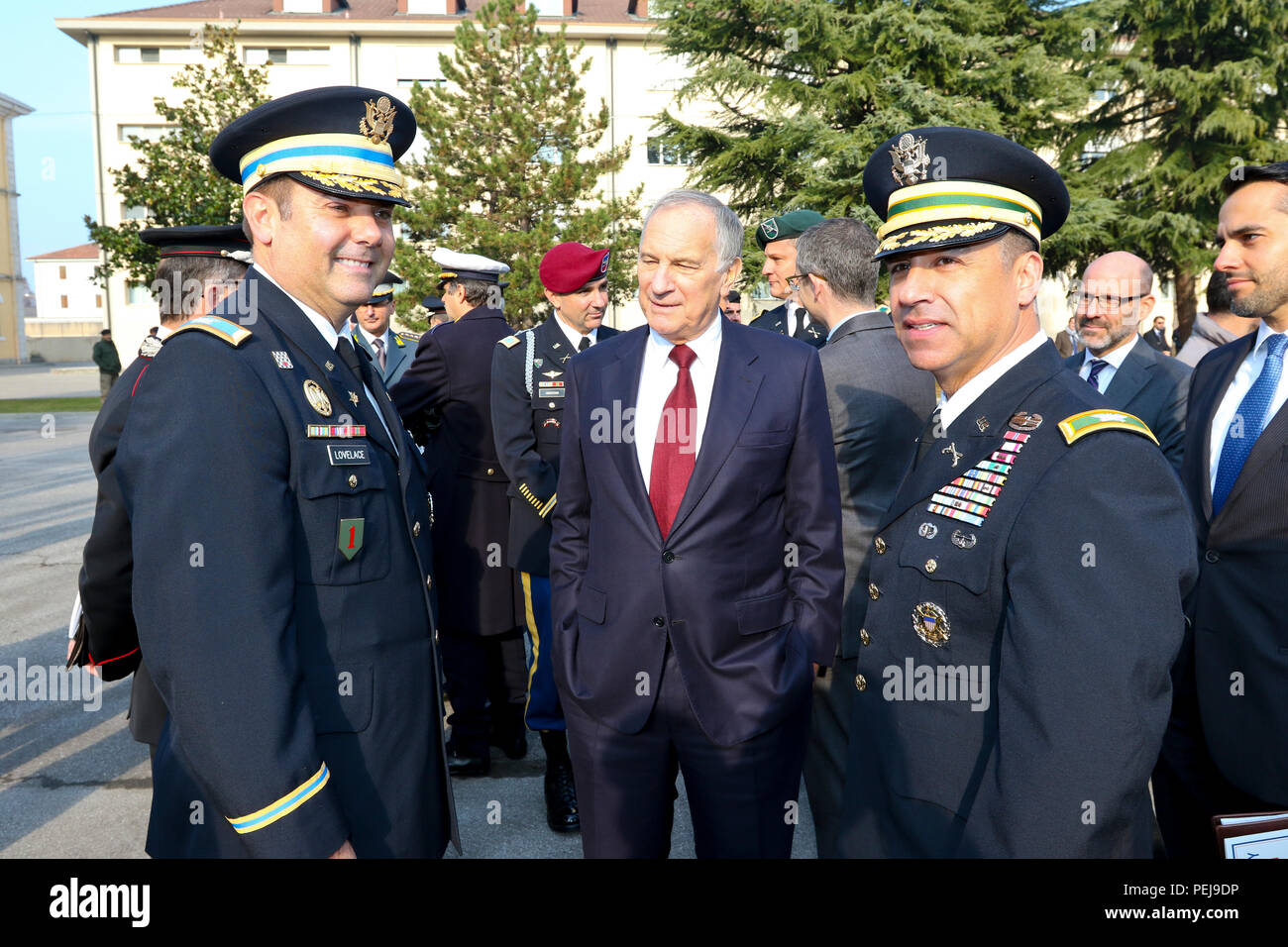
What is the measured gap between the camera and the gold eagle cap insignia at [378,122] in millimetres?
2170

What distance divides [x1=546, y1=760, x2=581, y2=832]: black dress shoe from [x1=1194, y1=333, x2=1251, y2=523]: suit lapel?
8.95 ft

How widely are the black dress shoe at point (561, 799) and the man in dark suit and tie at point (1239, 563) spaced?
2.31 metres

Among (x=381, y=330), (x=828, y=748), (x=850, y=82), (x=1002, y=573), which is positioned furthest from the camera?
(x=850, y=82)

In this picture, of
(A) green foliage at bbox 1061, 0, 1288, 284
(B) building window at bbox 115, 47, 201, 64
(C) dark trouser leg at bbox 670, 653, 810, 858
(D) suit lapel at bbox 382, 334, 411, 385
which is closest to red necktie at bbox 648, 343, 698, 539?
(C) dark trouser leg at bbox 670, 653, 810, 858

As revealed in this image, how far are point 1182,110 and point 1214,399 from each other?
2279 cm

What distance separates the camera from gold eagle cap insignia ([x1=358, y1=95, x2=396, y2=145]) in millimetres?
2170

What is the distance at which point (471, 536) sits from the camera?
15.9 ft

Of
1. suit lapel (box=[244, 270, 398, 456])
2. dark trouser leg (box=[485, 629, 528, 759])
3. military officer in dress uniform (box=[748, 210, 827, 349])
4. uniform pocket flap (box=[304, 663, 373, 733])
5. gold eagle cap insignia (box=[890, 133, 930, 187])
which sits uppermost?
military officer in dress uniform (box=[748, 210, 827, 349])

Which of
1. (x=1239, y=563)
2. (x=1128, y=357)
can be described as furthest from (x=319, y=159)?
(x=1128, y=357)

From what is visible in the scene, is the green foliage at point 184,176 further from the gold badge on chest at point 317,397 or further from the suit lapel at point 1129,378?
the gold badge on chest at point 317,397

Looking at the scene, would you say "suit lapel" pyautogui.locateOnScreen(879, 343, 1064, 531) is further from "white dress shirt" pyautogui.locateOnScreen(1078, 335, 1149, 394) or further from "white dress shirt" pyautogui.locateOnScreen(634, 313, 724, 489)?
"white dress shirt" pyautogui.locateOnScreen(1078, 335, 1149, 394)

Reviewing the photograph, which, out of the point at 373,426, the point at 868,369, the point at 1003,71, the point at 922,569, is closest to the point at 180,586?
the point at 373,426

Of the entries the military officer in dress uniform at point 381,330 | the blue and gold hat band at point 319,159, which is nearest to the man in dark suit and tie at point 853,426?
the blue and gold hat band at point 319,159

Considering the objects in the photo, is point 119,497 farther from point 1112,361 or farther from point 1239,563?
point 1112,361
